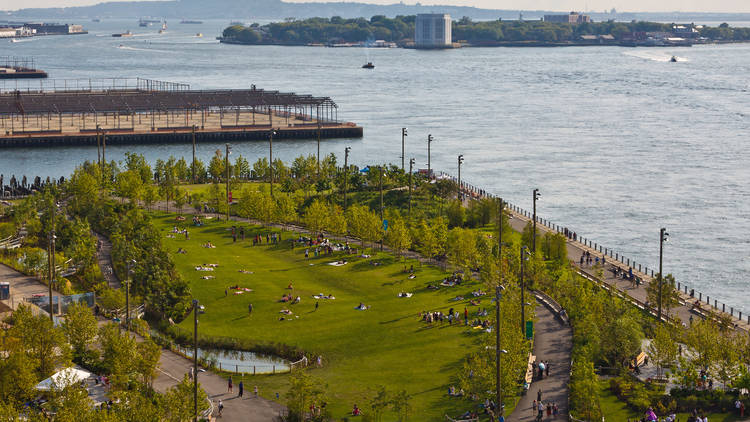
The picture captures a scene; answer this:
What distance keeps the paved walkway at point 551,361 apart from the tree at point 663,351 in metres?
4.73

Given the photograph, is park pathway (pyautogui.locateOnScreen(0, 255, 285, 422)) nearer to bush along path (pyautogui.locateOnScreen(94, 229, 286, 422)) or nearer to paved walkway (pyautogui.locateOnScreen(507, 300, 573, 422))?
bush along path (pyautogui.locateOnScreen(94, 229, 286, 422))

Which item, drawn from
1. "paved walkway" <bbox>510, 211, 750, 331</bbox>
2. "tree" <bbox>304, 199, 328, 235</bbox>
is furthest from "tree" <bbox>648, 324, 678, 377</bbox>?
"tree" <bbox>304, 199, 328, 235</bbox>

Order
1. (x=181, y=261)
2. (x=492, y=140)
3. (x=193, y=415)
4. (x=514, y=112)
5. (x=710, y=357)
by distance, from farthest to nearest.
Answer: (x=514, y=112) → (x=492, y=140) → (x=181, y=261) → (x=710, y=357) → (x=193, y=415)

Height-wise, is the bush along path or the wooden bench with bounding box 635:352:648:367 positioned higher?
the wooden bench with bounding box 635:352:648:367

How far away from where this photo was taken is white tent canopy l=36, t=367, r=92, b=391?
4459cm

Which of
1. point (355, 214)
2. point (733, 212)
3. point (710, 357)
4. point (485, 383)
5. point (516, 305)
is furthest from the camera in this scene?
point (733, 212)

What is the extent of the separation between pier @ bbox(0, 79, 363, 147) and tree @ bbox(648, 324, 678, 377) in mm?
100329

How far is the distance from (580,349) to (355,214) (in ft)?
108

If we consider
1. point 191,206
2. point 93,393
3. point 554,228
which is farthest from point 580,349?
point 191,206

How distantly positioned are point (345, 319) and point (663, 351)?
2025cm

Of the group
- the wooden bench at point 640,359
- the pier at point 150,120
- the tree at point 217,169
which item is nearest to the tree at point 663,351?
the wooden bench at point 640,359

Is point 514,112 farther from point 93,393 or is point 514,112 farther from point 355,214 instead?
point 93,393

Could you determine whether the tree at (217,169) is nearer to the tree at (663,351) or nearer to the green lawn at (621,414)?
the tree at (663,351)

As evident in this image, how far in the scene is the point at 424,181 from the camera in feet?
345
